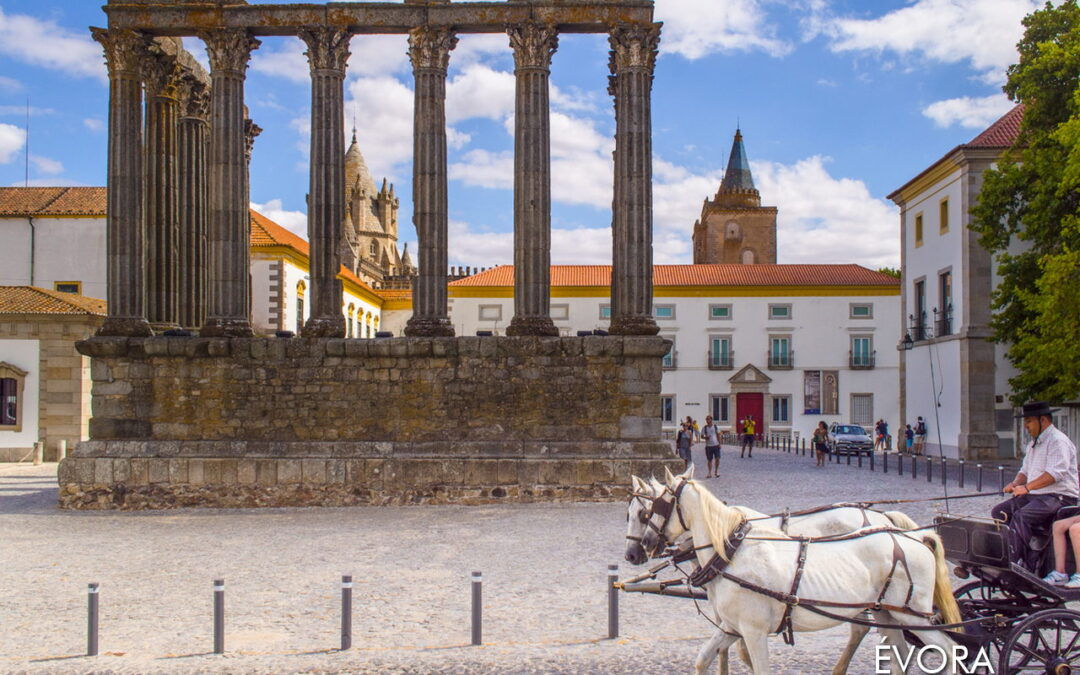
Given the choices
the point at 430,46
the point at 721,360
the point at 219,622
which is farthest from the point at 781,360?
the point at 219,622

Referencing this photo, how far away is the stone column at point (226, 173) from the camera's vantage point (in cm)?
1931

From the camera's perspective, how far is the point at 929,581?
6.25m

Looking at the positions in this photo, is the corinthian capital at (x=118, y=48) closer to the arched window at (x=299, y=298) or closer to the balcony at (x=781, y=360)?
the arched window at (x=299, y=298)

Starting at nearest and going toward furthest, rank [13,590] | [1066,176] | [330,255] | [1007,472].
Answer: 1. [13,590]
2. [330,255]
3. [1066,176]
4. [1007,472]

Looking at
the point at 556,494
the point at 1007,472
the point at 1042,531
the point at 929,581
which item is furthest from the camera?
the point at 1007,472

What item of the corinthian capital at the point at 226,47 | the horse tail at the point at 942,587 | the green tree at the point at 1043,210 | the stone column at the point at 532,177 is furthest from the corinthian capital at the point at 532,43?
the horse tail at the point at 942,587

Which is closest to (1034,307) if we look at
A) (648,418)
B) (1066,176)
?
(1066,176)

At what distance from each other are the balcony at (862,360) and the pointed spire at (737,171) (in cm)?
3106

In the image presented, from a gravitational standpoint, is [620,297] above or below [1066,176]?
below

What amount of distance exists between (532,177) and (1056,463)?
13342 mm

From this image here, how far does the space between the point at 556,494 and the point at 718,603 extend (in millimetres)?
11939

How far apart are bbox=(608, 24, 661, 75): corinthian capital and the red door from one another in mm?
37342

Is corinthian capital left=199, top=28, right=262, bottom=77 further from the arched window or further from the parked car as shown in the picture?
the arched window

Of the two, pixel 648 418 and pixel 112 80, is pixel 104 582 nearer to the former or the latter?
pixel 648 418
